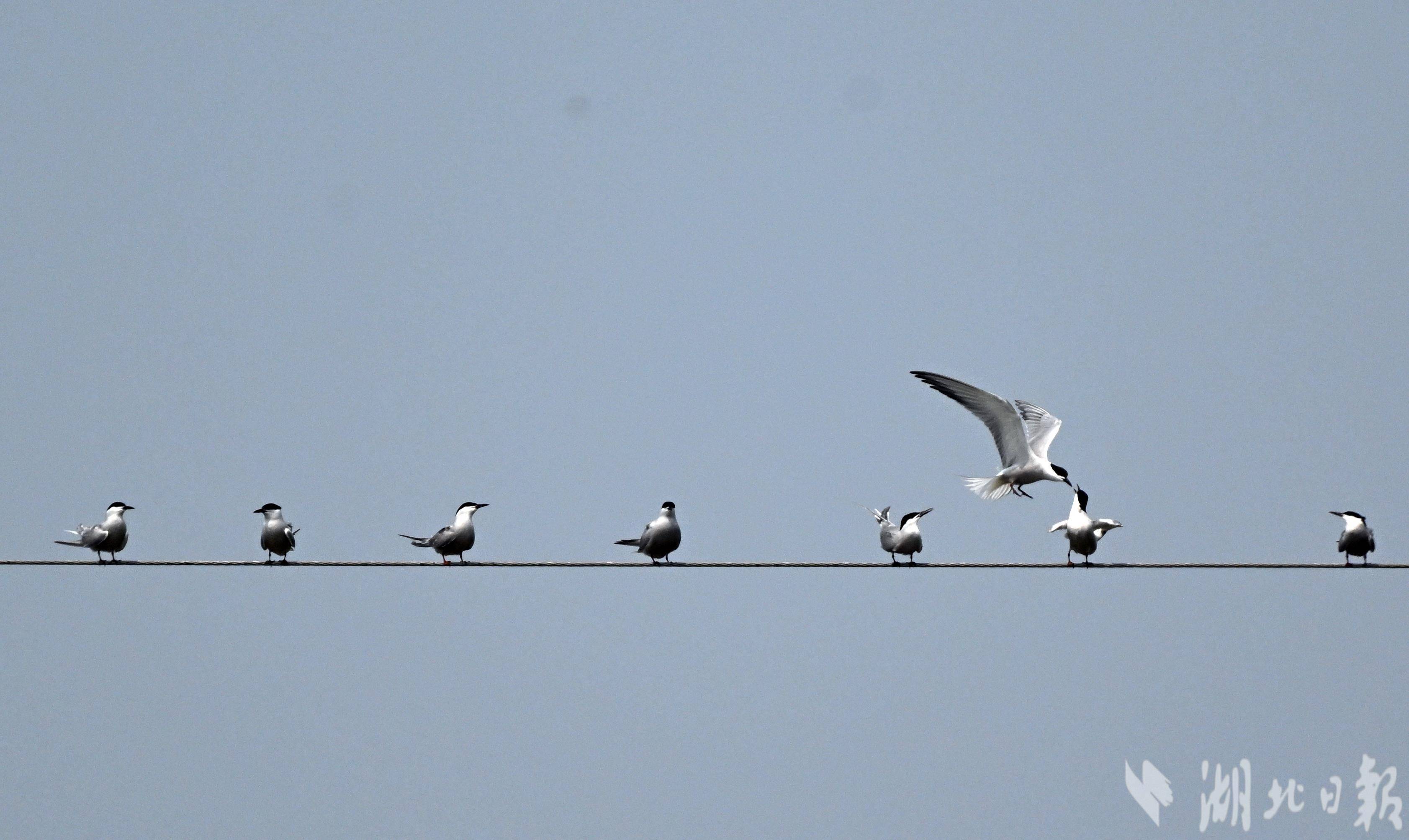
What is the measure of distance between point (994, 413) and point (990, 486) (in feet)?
2.43

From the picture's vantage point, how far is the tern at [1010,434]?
66.6ft

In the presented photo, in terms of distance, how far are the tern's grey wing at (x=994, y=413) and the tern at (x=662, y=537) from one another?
2791mm

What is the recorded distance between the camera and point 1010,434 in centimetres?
2047

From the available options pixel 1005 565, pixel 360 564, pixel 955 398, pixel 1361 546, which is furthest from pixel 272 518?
pixel 1361 546

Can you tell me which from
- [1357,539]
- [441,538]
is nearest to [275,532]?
[441,538]

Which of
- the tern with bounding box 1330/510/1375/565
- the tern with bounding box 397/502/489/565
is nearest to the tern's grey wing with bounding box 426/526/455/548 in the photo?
the tern with bounding box 397/502/489/565

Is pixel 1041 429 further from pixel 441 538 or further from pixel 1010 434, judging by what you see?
pixel 441 538

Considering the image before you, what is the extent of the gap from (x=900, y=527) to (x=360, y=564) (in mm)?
7108

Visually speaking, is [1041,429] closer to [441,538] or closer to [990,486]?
[990,486]

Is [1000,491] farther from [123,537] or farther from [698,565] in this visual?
[123,537]

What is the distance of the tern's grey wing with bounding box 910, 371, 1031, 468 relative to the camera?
2028 centimetres

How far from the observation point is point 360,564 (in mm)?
15188

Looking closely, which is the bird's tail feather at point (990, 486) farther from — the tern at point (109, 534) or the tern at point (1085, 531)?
the tern at point (109, 534)

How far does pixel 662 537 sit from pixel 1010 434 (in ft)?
12.0
